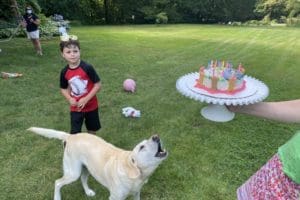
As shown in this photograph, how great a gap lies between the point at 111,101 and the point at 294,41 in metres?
11.9

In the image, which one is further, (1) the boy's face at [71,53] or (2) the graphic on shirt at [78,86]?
(2) the graphic on shirt at [78,86]

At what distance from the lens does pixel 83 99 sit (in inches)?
160

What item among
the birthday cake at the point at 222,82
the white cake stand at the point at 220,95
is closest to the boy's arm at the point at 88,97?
the white cake stand at the point at 220,95

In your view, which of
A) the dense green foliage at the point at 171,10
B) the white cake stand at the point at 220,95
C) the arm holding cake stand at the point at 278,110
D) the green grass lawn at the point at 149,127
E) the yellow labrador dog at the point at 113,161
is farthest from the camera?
the dense green foliage at the point at 171,10

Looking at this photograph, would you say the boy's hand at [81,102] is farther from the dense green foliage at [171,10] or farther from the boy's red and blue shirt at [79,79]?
the dense green foliage at [171,10]

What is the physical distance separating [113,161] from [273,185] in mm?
1597

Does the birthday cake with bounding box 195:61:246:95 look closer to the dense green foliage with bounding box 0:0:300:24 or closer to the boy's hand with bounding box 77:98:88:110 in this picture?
the boy's hand with bounding box 77:98:88:110

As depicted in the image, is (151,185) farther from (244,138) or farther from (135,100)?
(135,100)

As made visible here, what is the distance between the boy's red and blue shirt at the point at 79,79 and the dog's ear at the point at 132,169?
153 centimetres

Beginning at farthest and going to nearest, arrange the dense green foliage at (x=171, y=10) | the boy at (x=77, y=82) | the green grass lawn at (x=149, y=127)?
the dense green foliage at (x=171, y=10)
the green grass lawn at (x=149, y=127)
the boy at (x=77, y=82)

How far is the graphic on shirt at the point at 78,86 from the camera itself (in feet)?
13.3

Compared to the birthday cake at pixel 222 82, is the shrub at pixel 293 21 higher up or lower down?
lower down

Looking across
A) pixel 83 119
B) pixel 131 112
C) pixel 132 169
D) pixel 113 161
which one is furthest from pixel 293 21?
pixel 132 169

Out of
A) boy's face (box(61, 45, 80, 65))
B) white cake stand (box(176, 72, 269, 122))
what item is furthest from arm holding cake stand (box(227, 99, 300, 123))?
boy's face (box(61, 45, 80, 65))
